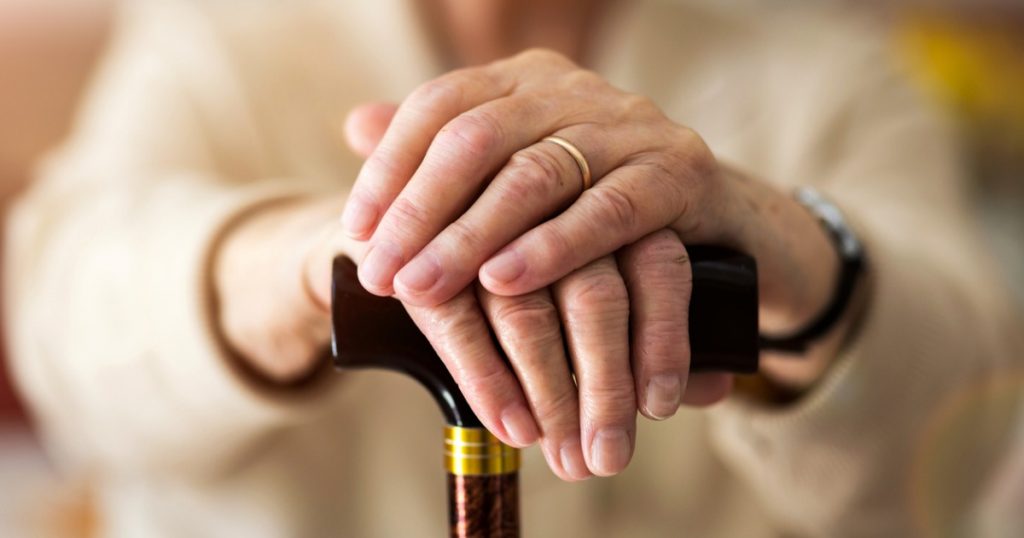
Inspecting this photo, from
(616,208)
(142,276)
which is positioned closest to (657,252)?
(616,208)

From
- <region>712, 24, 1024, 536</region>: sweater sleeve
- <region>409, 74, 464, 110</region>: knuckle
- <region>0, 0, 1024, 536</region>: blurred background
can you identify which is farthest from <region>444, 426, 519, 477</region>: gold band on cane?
<region>0, 0, 1024, 536</region>: blurred background

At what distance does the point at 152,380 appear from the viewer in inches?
20.6

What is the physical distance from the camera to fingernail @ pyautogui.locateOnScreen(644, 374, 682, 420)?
28 cm

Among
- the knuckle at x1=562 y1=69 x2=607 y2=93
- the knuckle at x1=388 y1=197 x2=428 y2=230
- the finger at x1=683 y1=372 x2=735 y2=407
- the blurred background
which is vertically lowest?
the finger at x1=683 y1=372 x2=735 y2=407

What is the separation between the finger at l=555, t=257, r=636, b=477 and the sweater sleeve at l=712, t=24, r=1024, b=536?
22cm

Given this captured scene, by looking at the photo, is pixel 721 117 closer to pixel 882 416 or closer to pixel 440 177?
pixel 882 416

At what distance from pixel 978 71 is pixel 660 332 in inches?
43.3

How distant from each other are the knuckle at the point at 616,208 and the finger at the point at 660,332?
1 cm

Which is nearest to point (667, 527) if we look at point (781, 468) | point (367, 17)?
point (781, 468)

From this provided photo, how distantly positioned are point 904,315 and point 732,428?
0.10 meters

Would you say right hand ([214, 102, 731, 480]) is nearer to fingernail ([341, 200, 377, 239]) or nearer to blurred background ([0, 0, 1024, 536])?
fingernail ([341, 200, 377, 239])

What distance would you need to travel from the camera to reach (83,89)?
107cm

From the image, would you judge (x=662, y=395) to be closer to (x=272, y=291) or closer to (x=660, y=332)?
(x=660, y=332)

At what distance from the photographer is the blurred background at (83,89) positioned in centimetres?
95
